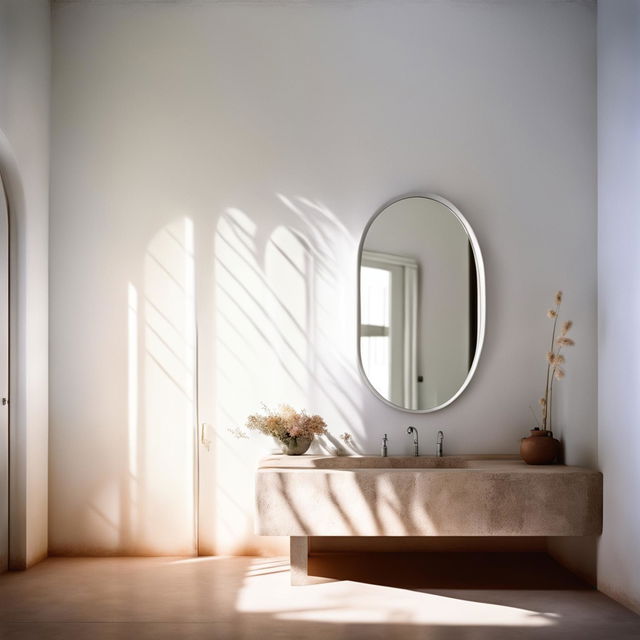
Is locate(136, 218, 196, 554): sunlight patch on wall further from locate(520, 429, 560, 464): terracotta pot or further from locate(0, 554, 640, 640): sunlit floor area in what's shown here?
locate(520, 429, 560, 464): terracotta pot

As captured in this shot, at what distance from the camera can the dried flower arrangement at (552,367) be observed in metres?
4.25

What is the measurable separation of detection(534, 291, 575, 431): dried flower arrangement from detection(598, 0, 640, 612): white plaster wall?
0.28 m

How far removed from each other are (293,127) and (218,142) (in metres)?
0.43

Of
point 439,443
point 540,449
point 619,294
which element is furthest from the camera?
point 439,443

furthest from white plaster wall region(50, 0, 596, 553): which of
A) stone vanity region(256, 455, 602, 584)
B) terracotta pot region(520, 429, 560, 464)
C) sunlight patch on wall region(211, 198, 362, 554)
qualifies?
stone vanity region(256, 455, 602, 584)

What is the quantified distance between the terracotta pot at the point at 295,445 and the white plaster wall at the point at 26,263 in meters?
1.33

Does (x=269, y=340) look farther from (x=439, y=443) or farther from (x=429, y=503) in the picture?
(x=429, y=503)

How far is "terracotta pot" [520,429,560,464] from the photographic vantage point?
13.7ft

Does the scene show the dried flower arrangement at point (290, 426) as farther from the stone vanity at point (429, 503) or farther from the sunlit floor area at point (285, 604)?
the sunlit floor area at point (285, 604)

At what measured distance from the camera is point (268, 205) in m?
4.58

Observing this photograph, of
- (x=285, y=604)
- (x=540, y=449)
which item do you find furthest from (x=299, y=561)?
(x=540, y=449)

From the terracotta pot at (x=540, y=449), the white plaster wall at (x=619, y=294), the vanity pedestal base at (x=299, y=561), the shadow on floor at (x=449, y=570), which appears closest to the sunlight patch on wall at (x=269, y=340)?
the shadow on floor at (x=449, y=570)

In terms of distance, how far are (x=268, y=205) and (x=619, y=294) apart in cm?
194

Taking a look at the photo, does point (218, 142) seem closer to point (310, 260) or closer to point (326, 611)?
point (310, 260)
